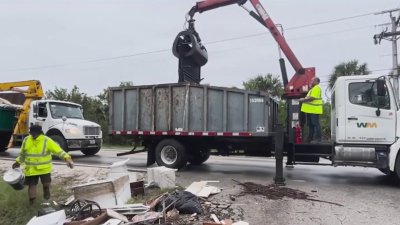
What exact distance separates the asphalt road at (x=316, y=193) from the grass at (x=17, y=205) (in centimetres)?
309

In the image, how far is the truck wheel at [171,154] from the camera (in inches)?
456

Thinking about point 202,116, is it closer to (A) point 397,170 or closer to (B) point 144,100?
(B) point 144,100

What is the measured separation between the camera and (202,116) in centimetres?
1135

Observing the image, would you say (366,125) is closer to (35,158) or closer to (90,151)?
(35,158)

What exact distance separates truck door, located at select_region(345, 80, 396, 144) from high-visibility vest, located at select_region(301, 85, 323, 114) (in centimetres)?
80

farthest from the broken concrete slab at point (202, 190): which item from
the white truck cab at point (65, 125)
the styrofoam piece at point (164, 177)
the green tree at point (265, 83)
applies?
the green tree at point (265, 83)

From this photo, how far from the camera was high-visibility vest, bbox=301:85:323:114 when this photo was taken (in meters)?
10.4

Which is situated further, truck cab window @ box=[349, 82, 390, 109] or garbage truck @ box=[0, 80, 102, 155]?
garbage truck @ box=[0, 80, 102, 155]

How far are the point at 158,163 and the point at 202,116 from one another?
184cm

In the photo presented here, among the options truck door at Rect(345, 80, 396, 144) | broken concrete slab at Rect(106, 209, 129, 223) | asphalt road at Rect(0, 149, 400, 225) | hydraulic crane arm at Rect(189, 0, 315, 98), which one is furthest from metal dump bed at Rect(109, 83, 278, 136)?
broken concrete slab at Rect(106, 209, 129, 223)

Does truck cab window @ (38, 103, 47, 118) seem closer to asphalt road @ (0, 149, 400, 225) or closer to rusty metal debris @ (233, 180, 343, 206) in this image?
asphalt road @ (0, 149, 400, 225)

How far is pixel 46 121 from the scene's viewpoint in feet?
51.2

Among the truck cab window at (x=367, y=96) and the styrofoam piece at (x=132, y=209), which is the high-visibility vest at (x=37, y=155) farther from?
the truck cab window at (x=367, y=96)

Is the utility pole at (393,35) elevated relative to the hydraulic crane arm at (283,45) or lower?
elevated
